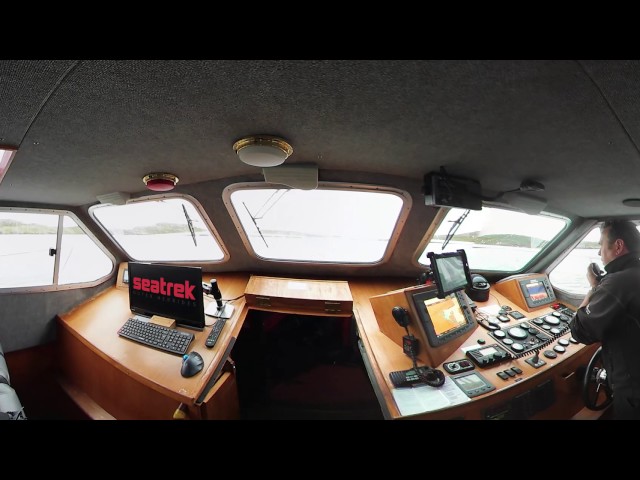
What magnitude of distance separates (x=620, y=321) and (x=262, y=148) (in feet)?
7.92

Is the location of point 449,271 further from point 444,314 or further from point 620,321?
point 620,321

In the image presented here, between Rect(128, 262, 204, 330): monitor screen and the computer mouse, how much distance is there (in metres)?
0.29

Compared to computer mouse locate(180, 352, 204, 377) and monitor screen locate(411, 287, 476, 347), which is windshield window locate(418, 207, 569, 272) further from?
computer mouse locate(180, 352, 204, 377)

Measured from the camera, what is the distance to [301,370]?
2.41 m

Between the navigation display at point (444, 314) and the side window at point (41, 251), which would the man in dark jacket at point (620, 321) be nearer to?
the navigation display at point (444, 314)

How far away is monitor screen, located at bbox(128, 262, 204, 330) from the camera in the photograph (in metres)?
1.52

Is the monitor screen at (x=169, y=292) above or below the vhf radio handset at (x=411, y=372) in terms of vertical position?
above

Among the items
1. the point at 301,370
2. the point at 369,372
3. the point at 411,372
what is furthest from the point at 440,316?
the point at 301,370

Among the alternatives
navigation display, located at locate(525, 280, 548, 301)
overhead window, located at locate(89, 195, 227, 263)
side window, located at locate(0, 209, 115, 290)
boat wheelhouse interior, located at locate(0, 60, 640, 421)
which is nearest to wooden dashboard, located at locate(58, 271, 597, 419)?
boat wheelhouse interior, located at locate(0, 60, 640, 421)

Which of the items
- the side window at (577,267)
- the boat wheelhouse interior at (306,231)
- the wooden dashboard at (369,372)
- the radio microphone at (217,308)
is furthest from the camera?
the side window at (577,267)

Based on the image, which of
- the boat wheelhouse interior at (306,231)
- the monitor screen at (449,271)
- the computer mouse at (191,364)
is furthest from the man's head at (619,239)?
the computer mouse at (191,364)

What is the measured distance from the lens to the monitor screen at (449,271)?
52.1 inches

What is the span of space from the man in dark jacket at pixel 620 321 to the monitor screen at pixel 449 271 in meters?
0.71
